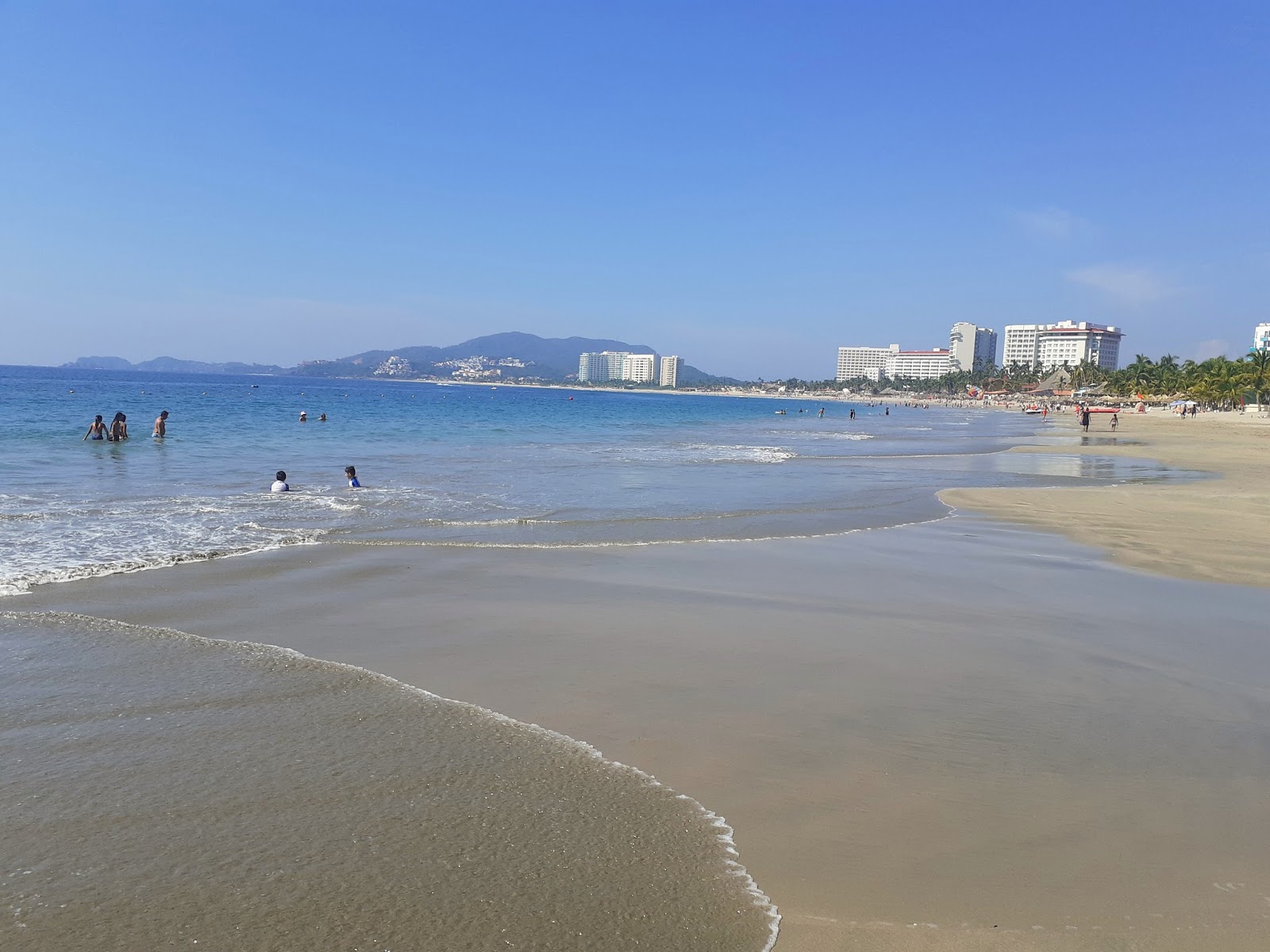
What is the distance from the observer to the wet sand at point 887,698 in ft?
12.3

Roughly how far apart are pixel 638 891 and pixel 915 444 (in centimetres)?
4320

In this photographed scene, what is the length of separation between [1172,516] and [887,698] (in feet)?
42.0

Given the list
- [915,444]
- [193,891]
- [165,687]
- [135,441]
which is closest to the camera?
[193,891]

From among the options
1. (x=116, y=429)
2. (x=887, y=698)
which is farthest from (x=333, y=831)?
(x=116, y=429)

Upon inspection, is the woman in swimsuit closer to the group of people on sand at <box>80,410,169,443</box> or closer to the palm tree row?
the group of people on sand at <box>80,410,169,443</box>

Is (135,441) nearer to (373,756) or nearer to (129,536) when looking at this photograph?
(129,536)

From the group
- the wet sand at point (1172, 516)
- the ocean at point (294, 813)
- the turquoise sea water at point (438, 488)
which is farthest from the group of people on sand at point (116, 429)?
the wet sand at point (1172, 516)

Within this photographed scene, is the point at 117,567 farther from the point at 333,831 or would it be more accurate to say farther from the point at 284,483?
the point at 284,483

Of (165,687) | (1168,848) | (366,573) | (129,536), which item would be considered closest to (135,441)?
(129,536)

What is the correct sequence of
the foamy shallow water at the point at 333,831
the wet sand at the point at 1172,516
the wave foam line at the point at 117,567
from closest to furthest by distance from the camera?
the foamy shallow water at the point at 333,831
the wave foam line at the point at 117,567
the wet sand at the point at 1172,516

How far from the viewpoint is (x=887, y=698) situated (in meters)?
6.14

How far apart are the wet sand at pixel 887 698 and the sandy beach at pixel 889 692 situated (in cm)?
2

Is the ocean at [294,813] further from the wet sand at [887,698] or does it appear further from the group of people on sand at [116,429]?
the group of people on sand at [116,429]

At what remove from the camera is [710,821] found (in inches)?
168
